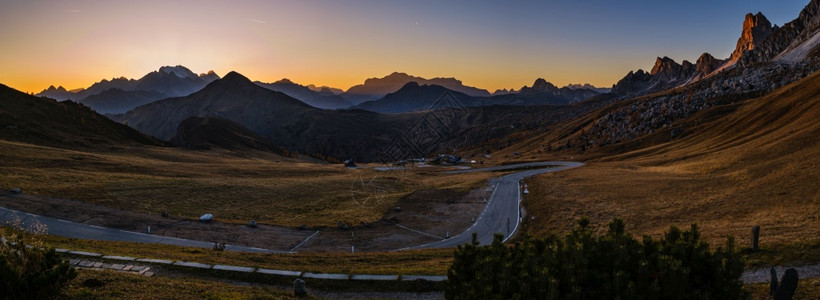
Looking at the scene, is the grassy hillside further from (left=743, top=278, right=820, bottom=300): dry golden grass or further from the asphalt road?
the asphalt road

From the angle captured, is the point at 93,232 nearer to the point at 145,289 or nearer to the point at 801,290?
the point at 145,289

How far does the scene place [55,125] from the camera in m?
130

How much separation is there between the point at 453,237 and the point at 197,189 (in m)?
47.1

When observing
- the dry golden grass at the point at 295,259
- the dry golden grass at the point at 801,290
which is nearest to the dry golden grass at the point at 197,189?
the dry golden grass at the point at 295,259

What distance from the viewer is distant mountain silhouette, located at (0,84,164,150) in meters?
111

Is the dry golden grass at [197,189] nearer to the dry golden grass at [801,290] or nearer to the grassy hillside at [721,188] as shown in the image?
the grassy hillside at [721,188]

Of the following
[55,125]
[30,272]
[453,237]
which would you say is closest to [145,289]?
[30,272]

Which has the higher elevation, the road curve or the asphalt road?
the asphalt road

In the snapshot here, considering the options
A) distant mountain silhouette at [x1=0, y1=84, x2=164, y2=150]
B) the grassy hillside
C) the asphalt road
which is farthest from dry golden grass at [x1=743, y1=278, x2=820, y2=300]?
distant mountain silhouette at [x1=0, y1=84, x2=164, y2=150]

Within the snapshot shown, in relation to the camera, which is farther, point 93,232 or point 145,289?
point 93,232

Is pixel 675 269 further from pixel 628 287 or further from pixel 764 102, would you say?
pixel 764 102

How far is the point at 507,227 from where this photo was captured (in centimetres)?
5600

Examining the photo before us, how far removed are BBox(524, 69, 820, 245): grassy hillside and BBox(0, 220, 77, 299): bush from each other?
123ft

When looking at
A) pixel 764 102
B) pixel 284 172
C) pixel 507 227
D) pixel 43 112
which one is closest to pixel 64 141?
pixel 43 112
